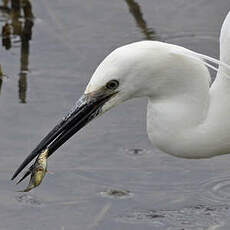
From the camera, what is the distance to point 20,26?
819 centimetres

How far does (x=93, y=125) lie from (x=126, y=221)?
103 centimetres

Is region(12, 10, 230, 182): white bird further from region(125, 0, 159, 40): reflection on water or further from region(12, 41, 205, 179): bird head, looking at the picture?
region(125, 0, 159, 40): reflection on water

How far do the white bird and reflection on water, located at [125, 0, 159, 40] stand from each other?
8.19 feet

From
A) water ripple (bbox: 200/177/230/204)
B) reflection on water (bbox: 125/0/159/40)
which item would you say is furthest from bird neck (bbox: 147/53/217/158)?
reflection on water (bbox: 125/0/159/40)

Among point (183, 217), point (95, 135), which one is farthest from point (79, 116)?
point (95, 135)

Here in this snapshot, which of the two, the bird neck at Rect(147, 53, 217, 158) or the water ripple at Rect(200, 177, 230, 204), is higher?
the bird neck at Rect(147, 53, 217, 158)

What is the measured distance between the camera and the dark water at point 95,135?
6297 mm

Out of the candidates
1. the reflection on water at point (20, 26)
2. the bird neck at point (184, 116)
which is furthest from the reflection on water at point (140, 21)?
the bird neck at point (184, 116)

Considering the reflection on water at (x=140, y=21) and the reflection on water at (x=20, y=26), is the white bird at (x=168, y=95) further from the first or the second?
the reflection on water at (x=140, y=21)

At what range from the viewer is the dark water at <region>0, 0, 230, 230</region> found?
630 centimetres

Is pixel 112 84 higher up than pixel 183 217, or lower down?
higher up

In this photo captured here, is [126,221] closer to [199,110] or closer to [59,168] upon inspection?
[59,168]

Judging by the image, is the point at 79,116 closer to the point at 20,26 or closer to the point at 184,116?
the point at 184,116

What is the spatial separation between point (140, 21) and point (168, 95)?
3026 millimetres
